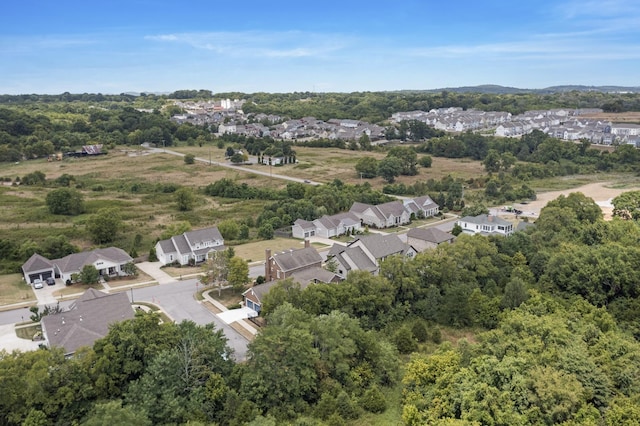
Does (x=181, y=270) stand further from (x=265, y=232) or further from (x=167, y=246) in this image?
(x=265, y=232)

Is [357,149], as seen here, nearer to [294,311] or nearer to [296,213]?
[296,213]

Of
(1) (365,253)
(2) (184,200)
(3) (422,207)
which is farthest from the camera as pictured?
(2) (184,200)

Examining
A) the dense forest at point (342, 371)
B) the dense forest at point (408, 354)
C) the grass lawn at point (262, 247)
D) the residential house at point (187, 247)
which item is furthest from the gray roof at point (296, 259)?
the residential house at point (187, 247)

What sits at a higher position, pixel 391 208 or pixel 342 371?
pixel 391 208

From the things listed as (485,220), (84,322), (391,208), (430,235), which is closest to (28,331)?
(84,322)

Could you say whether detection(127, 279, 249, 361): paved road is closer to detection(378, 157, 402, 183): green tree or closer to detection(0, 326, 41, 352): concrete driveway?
detection(0, 326, 41, 352): concrete driveway
